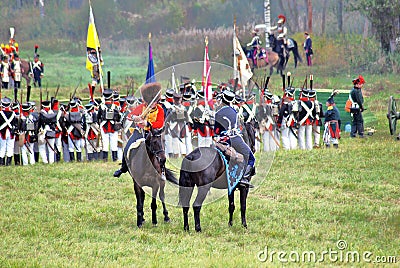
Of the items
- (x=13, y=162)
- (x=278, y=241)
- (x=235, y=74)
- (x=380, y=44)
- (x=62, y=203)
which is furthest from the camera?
(x=380, y=44)

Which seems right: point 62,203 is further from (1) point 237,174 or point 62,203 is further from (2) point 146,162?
(1) point 237,174

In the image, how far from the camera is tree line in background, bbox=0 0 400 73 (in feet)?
163

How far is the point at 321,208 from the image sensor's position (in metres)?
14.5

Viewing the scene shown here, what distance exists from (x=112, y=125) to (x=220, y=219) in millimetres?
7204

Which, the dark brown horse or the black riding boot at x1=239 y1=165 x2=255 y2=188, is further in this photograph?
the black riding boot at x1=239 y1=165 x2=255 y2=188

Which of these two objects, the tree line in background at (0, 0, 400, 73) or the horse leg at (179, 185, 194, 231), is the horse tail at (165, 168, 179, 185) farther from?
the tree line in background at (0, 0, 400, 73)

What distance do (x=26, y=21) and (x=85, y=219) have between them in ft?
130

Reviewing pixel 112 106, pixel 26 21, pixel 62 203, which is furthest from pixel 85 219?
pixel 26 21

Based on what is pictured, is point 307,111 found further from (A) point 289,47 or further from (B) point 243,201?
(A) point 289,47
